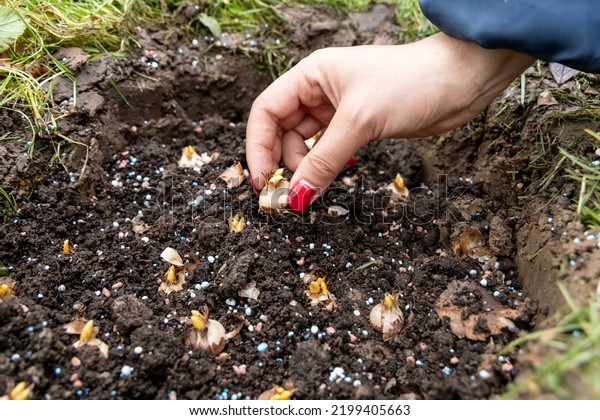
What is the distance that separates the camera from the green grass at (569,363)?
1.23 metres

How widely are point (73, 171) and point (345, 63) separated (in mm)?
1251

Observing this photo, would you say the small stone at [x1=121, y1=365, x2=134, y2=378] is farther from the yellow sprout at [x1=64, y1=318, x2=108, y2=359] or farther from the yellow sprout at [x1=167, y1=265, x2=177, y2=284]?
the yellow sprout at [x1=167, y1=265, x2=177, y2=284]

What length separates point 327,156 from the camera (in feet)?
6.19

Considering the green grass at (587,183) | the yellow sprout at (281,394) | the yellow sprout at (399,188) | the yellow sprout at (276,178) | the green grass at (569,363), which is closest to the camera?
the green grass at (569,363)

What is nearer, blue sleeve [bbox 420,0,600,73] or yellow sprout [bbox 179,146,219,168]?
blue sleeve [bbox 420,0,600,73]

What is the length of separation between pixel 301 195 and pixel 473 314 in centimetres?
75

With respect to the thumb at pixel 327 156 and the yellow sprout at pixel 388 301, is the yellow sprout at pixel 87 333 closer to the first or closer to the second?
the thumb at pixel 327 156

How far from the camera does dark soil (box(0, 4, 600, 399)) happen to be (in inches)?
65.5

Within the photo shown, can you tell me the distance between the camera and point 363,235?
7.21 ft

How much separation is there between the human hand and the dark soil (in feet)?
1.16

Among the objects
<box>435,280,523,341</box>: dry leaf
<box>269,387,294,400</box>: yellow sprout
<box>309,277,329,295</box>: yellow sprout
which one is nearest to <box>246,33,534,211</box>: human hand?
<box>309,277,329,295</box>: yellow sprout

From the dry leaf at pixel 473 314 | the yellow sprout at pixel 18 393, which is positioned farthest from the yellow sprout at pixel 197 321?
the dry leaf at pixel 473 314

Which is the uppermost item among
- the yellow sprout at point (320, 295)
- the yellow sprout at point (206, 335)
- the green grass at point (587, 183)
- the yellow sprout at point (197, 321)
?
the green grass at point (587, 183)

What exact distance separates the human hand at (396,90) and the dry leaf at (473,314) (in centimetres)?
61
